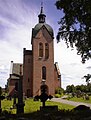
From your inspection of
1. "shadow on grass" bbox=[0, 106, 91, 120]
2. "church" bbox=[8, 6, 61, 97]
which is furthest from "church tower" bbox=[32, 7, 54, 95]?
"shadow on grass" bbox=[0, 106, 91, 120]

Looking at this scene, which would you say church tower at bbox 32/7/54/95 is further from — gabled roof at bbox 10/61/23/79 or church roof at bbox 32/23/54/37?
gabled roof at bbox 10/61/23/79

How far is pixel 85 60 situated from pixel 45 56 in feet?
120

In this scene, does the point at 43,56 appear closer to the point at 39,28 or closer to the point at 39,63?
the point at 39,63

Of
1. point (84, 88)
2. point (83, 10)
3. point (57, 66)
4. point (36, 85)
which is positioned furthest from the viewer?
point (84, 88)

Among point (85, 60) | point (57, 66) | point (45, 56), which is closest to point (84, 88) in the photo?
point (57, 66)

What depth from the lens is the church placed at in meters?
55.9

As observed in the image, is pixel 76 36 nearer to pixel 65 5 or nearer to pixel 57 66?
pixel 65 5

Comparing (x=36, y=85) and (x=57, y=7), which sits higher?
(x=57, y=7)

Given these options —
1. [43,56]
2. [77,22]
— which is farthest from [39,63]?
[77,22]

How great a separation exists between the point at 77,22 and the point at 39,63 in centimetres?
3766

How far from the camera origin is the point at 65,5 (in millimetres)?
18469

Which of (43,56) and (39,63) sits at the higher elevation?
(43,56)

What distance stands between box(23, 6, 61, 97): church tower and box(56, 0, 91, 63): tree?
35203 millimetres

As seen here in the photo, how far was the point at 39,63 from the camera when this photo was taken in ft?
186
